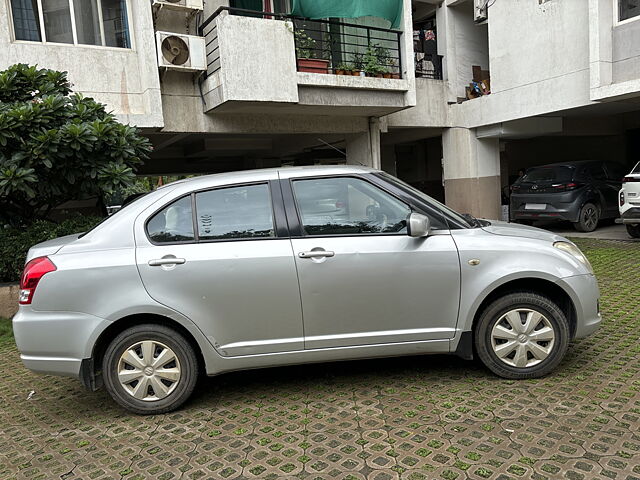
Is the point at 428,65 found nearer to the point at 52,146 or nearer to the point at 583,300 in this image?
the point at 52,146

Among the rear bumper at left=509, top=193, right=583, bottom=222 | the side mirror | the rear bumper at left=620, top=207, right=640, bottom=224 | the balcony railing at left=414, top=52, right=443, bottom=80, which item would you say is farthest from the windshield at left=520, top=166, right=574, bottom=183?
the side mirror

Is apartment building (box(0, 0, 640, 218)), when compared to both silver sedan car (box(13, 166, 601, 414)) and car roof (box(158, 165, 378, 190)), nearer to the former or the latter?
car roof (box(158, 165, 378, 190))

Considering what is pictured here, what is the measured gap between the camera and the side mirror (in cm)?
374

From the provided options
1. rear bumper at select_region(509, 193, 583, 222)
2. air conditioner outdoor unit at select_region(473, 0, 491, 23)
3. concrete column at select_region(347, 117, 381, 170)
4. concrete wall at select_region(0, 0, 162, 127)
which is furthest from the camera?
air conditioner outdoor unit at select_region(473, 0, 491, 23)

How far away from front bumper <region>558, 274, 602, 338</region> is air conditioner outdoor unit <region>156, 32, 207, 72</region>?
25.3 feet

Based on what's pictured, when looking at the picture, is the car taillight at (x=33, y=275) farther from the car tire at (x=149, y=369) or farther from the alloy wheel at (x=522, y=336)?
the alloy wheel at (x=522, y=336)

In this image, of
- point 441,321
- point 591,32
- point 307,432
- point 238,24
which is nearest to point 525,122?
point 591,32

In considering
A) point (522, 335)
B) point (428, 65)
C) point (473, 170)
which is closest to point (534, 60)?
point (428, 65)

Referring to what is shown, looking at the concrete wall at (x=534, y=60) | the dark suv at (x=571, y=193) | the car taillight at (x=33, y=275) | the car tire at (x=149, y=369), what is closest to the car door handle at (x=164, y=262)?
the car tire at (x=149, y=369)

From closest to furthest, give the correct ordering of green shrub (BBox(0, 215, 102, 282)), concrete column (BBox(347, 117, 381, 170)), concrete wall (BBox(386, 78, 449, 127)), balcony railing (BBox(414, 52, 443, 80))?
green shrub (BBox(0, 215, 102, 282))
concrete column (BBox(347, 117, 381, 170))
concrete wall (BBox(386, 78, 449, 127))
balcony railing (BBox(414, 52, 443, 80))

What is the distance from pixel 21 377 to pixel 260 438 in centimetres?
285

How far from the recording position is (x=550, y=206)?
12.3m

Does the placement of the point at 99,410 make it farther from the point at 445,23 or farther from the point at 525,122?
the point at 445,23

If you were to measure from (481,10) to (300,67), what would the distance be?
5.85 meters
